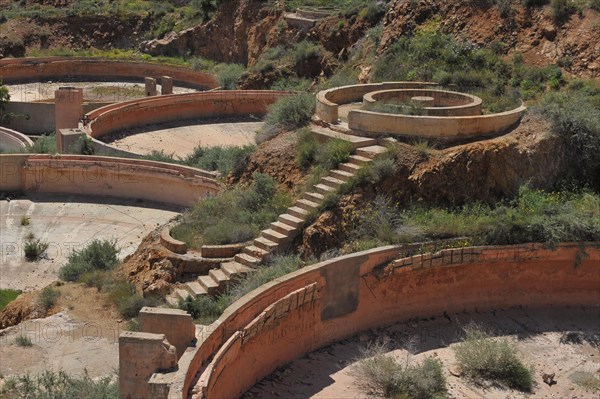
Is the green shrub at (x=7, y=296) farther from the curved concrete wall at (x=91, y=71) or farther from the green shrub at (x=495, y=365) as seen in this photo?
the curved concrete wall at (x=91, y=71)

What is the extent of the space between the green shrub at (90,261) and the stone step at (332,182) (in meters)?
4.45

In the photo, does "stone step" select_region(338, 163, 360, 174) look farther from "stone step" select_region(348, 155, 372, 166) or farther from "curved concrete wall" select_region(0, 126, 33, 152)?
"curved concrete wall" select_region(0, 126, 33, 152)

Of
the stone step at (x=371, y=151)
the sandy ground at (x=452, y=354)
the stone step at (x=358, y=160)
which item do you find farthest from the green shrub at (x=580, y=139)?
the stone step at (x=358, y=160)

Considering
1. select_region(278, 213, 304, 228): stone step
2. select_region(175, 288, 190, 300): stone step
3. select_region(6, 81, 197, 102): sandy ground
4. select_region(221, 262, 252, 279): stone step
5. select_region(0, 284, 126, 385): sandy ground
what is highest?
select_region(278, 213, 304, 228): stone step

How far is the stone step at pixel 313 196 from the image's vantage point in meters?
14.9

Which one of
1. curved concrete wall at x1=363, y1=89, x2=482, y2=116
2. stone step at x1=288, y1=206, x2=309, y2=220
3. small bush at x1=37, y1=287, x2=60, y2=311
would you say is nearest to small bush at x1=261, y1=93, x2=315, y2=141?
curved concrete wall at x1=363, y1=89, x2=482, y2=116

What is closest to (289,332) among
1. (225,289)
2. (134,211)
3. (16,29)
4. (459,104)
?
(225,289)

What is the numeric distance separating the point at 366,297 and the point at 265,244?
1.92 meters

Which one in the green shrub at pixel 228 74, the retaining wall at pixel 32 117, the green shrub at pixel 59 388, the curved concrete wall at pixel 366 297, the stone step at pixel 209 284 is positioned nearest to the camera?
the green shrub at pixel 59 388

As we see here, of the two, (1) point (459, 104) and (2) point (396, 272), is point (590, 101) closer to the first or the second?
(1) point (459, 104)

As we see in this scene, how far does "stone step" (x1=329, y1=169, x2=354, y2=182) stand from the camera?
1518cm

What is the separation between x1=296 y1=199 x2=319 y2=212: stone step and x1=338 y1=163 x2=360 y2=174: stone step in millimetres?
922

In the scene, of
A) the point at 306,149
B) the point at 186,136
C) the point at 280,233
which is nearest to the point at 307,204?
the point at 280,233

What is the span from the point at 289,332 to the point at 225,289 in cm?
151
